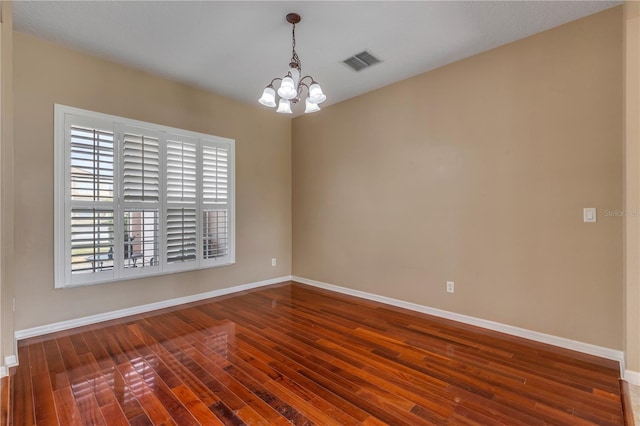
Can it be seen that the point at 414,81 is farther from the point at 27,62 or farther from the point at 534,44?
the point at 27,62

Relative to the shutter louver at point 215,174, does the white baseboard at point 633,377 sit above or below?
below

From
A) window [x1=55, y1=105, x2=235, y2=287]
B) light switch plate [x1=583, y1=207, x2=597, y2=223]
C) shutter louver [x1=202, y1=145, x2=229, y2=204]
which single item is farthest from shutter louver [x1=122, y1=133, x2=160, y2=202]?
light switch plate [x1=583, y1=207, x2=597, y2=223]

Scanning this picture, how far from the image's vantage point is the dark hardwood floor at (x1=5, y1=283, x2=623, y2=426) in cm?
185

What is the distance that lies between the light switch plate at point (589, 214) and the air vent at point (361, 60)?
242 centimetres

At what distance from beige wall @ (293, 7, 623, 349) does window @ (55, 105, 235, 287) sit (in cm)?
183

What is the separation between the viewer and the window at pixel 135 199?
312 cm

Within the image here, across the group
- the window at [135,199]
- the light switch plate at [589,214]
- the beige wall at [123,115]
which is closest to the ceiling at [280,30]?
the beige wall at [123,115]

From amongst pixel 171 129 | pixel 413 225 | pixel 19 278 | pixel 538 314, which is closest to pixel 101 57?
pixel 171 129

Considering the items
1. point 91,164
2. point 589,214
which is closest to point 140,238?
point 91,164

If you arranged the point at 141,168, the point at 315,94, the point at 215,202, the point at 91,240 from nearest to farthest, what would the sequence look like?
the point at 315,94, the point at 91,240, the point at 141,168, the point at 215,202

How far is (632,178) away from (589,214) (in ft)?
1.65

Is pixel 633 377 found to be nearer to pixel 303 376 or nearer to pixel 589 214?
pixel 589 214

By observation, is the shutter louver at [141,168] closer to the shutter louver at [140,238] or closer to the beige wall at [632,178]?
the shutter louver at [140,238]

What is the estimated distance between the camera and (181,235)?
3.96 meters
